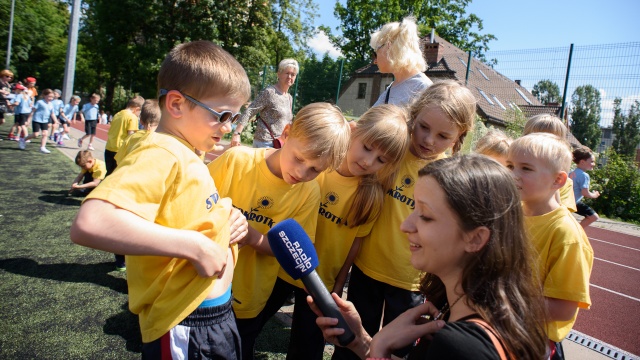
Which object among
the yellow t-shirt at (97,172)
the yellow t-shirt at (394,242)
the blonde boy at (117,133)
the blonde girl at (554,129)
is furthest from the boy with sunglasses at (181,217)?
the yellow t-shirt at (97,172)

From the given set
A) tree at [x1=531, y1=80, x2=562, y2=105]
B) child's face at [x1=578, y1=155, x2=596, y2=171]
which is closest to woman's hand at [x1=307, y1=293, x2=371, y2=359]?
child's face at [x1=578, y1=155, x2=596, y2=171]

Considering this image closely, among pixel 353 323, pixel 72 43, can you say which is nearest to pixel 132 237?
pixel 353 323

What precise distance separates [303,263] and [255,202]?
80cm

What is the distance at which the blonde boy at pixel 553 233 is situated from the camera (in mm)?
1793

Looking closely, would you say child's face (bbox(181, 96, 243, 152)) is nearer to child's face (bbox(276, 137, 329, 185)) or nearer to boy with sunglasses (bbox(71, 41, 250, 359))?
boy with sunglasses (bbox(71, 41, 250, 359))

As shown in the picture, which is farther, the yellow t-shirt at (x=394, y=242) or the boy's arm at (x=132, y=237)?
the yellow t-shirt at (x=394, y=242)

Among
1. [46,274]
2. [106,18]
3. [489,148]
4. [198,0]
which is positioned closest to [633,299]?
[489,148]

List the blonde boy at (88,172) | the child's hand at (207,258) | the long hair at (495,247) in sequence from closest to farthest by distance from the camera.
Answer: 1. the long hair at (495,247)
2. the child's hand at (207,258)
3. the blonde boy at (88,172)

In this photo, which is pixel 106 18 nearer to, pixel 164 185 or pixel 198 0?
pixel 198 0

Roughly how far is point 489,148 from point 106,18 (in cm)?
3195

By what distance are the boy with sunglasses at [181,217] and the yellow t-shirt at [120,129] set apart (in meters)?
5.61

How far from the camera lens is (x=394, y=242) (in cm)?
234

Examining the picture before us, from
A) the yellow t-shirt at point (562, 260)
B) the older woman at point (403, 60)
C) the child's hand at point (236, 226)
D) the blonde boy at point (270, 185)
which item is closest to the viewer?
the child's hand at point (236, 226)

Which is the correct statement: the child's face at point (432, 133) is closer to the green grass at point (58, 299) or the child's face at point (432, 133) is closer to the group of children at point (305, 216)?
the group of children at point (305, 216)
